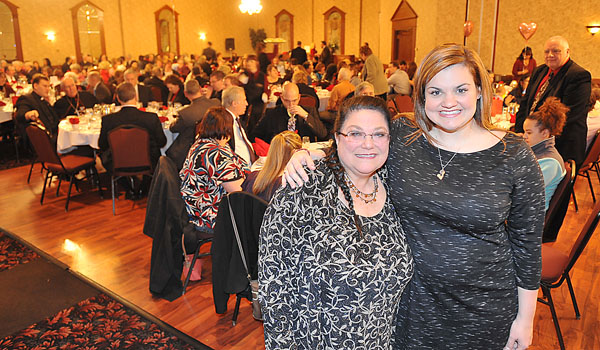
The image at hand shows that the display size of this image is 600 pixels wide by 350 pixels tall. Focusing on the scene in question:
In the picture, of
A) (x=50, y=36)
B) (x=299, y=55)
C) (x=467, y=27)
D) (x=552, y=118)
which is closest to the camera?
(x=552, y=118)

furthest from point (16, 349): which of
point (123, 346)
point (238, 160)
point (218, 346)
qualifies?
point (238, 160)

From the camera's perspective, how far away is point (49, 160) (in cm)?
499

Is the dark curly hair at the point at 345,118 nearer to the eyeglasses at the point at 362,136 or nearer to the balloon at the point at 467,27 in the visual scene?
the eyeglasses at the point at 362,136

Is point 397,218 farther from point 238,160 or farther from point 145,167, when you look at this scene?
point 145,167

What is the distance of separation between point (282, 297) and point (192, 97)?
4.86 meters

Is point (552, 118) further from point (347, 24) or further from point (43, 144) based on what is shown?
point (347, 24)

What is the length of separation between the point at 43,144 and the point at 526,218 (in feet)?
16.1

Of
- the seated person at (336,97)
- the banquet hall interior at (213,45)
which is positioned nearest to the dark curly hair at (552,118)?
the banquet hall interior at (213,45)

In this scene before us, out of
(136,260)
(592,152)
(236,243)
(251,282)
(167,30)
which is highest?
(167,30)

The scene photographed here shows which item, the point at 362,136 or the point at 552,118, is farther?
Answer: the point at 552,118

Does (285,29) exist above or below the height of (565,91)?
above

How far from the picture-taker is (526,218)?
1419mm

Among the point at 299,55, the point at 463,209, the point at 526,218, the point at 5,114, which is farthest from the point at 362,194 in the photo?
the point at 299,55

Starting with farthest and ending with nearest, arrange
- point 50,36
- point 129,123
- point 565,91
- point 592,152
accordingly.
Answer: point 50,36 → point 129,123 → point 592,152 → point 565,91
